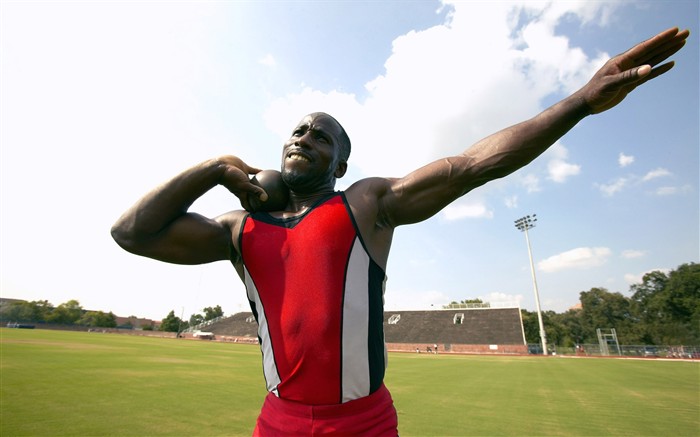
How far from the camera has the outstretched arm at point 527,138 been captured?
164 cm

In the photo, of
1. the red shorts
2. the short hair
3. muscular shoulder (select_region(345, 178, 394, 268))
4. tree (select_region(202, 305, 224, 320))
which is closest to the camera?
the red shorts

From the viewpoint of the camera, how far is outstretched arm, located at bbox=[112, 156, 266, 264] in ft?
6.08

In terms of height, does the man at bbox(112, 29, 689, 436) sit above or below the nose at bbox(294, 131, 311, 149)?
below

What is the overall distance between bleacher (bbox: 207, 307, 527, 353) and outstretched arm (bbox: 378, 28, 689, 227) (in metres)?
41.2

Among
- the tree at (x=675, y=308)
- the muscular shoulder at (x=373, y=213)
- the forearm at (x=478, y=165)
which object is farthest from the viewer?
the tree at (x=675, y=308)

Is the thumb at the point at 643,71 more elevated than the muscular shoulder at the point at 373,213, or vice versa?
the thumb at the point at 643,71

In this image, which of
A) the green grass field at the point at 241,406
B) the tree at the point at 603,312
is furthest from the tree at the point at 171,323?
the tree at the point at 603,312

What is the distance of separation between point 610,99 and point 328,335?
1701 millimetres

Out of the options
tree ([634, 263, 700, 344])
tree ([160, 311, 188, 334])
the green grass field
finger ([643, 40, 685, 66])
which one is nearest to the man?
finger ([643, 40, 685, 66])

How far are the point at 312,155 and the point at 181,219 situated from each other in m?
0.82

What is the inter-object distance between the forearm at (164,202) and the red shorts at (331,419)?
1.10 metres

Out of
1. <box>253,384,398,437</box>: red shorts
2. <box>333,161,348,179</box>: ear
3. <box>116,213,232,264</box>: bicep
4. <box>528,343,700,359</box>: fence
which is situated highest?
<box>333,161,348,179</box>: ear

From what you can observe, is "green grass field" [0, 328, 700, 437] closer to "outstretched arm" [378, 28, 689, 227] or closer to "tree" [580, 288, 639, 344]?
"outstretched arm" [378, 28, 689, 227]

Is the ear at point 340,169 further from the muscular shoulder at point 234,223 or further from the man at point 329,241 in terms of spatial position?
the muscular shoulder at point 234,223
